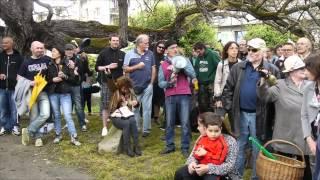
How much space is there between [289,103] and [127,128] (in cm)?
307

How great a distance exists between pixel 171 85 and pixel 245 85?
1.62 metres

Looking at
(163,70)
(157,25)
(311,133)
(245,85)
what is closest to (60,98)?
(163,70)

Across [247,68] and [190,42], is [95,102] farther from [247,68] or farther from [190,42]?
[247,68]

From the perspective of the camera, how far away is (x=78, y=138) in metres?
8.87

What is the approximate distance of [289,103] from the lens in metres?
5.38

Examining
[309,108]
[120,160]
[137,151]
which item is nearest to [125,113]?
[137,151]

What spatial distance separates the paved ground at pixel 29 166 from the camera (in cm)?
679

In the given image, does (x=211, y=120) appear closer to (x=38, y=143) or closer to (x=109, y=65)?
(x=109, y=65)

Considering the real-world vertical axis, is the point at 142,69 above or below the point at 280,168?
above

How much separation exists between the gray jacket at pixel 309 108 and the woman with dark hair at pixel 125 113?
136 inches

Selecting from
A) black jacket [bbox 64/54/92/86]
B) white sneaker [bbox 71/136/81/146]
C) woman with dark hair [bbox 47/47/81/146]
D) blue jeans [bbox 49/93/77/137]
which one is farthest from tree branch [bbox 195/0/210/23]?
white sneaker [bbox 71/136/81/146]

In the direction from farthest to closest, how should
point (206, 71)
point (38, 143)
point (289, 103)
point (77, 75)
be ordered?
1. point (77, 75)
2. point (206, 71)
3. point (38, 143)
4. point (289, 103)

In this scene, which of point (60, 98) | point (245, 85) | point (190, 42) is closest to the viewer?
point (245, 85)

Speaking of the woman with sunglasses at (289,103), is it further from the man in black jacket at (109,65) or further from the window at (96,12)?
the window at (96,12)
